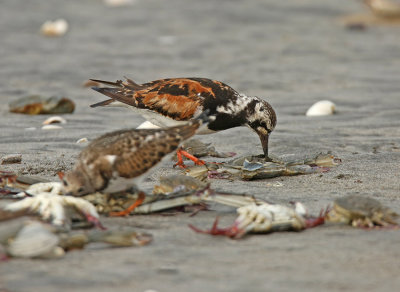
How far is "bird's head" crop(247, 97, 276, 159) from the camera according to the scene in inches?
228

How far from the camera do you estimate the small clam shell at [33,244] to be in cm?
312

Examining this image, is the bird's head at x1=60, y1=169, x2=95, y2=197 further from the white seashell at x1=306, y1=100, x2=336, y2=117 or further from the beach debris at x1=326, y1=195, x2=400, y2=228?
the white seashell at x1=306, y1=100, x2=336, y2=117

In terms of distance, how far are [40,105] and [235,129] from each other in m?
2.10

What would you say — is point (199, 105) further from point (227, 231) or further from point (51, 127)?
point (227, 231)

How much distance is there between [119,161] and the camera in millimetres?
3873

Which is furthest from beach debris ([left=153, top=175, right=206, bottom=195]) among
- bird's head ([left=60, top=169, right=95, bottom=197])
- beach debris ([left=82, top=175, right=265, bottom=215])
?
bird's head ([left=60, top=169, right=95, bottom=197])

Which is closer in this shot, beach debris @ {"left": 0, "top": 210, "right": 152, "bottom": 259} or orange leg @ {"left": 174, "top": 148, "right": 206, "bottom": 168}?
beach debris @ {"left": 0, "top": 210, "right": 152, "bottom": 259}

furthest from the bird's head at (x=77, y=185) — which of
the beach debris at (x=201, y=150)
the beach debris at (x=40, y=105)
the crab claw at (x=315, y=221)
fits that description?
the beach debris at (x=40, y=105)

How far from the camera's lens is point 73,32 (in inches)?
476

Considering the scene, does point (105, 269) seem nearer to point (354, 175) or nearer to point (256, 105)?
point (354, 175)

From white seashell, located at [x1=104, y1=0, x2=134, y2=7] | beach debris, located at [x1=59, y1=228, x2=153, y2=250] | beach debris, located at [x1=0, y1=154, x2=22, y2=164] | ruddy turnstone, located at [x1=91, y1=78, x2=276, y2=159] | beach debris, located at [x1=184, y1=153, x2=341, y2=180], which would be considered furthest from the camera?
white seashell, located at [x1=104, y1=0, x2=134, y2=7]

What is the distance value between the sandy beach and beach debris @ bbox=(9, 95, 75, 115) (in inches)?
6.1

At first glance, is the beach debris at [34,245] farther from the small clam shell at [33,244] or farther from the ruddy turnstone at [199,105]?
the ruddy turnstone at [199,105]

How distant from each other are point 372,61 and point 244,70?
206 cm
